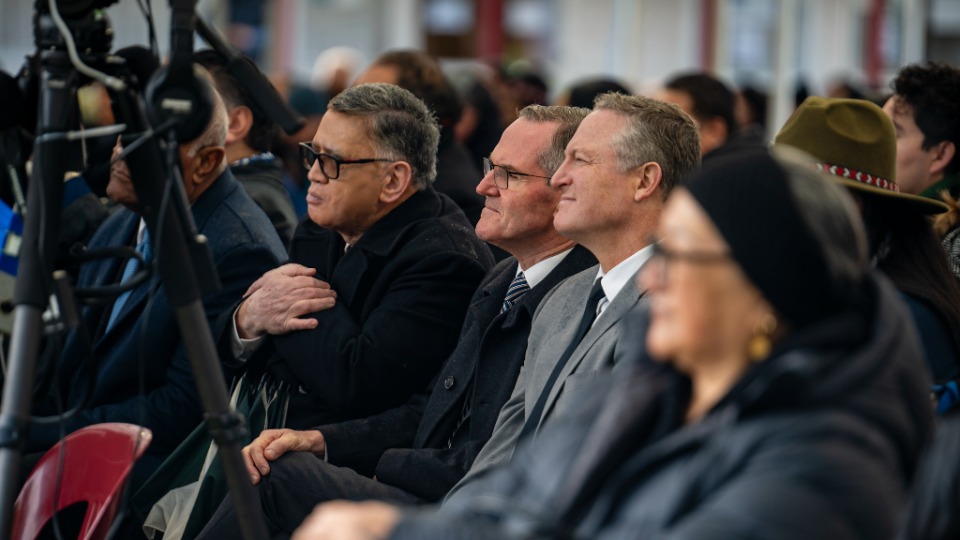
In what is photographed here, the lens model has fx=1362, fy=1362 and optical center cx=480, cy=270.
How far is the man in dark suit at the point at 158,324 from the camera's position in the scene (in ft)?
12.5

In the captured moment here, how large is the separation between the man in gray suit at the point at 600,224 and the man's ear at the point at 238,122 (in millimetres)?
1861

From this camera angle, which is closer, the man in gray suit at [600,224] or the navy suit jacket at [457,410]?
the man in gray suit at [600,224]

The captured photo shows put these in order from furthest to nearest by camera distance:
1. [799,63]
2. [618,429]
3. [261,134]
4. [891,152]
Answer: [799,63], [261,134], [891,152], [618,429]

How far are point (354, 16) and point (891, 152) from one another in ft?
Result: 50.3

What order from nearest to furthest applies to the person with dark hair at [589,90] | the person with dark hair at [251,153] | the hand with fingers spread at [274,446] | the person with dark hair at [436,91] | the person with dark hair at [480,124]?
the hand with fingers spread at [274,446]
the person with dark hair at [251,153]
the person with dark hair at [436,91]
the person with dark hair at [589,90]
the person with dark hair at [480,124]

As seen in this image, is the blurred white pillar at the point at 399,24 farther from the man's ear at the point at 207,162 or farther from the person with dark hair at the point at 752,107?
the man's ear at the point at 207,162

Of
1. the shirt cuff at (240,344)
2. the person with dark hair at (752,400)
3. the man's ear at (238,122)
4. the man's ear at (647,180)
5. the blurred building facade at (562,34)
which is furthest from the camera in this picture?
the blurred building facade at (562,34)

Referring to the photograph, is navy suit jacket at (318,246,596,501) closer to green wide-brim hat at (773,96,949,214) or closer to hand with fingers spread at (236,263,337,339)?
hand with fingers spread at (236,263,337,339)

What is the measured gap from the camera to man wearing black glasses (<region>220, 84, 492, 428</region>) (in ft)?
11.9

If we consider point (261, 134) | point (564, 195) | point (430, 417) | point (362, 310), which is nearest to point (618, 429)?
point (564, 195)

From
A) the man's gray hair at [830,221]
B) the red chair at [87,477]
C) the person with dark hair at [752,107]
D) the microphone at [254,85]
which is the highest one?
the microphone at [254,85]

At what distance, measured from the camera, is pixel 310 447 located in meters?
3.50

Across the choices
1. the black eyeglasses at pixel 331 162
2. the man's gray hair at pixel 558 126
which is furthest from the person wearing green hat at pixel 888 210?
the black eyeglasses at pixel 331 162

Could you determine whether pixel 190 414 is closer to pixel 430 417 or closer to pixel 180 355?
pixel 180 355
